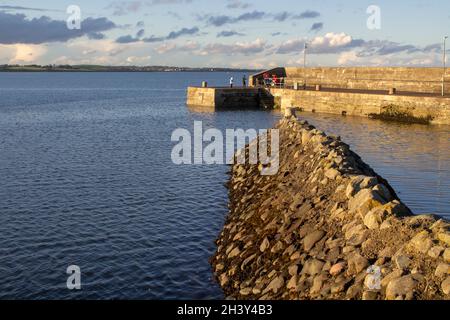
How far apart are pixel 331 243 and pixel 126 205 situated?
34.5ft

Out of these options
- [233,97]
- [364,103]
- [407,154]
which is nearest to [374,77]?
[364,103]

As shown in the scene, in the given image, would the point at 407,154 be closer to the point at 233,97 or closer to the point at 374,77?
the point at 374,77

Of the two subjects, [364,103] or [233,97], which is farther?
[233,97]

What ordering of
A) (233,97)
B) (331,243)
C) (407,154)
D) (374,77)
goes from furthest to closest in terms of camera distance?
(233,97), (374,77), (407,154), (331,243)

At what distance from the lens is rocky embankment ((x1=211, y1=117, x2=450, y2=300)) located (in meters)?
8.95

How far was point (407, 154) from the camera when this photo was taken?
27859 mm

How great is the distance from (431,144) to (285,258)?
2276cm

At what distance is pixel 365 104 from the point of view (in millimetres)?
48656

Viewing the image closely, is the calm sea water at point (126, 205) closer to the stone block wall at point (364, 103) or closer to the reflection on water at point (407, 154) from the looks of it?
the reflection on water at point (407, 154)

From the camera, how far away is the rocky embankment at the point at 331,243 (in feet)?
29.4

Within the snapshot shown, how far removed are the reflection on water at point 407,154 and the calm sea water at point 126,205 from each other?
64 millimetres

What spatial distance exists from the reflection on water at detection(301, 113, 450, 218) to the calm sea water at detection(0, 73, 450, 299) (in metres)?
0.06

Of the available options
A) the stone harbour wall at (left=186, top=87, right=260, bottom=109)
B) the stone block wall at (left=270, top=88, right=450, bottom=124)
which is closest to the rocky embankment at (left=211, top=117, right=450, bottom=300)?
the stone block wall at (left=270, top=88, right=450, bottom=124)
